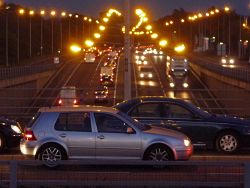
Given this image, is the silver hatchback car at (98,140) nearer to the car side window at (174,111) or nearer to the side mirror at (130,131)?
the side mirror at (130,131)

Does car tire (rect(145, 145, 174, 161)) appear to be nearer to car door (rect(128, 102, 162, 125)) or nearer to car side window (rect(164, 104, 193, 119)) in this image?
car door (rect(128, 102, 162, 125))

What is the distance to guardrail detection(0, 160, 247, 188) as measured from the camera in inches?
453

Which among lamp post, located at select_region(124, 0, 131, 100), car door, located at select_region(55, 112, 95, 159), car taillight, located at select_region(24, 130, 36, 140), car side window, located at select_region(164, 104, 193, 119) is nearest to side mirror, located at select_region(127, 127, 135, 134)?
car door, located at select_region(55, 112, 95, 159)

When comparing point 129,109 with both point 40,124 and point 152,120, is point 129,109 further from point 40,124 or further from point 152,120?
point 40,124

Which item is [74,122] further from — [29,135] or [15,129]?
[15,129]

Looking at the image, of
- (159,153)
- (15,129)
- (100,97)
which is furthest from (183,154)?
(100,97)

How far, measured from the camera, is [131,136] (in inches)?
626

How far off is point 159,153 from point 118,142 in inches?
34.4

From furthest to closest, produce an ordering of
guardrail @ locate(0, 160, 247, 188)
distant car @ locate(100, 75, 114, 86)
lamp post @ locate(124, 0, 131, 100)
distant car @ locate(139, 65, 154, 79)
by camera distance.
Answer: distant car @ locate(139, 65, 154, 79), distant car @ locate(100, 75, 114, 86), lamp post @ locate(124, 0, 131, 100), guardrail @ locate(0, 160, 247, 188)

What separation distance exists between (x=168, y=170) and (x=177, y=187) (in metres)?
2.62

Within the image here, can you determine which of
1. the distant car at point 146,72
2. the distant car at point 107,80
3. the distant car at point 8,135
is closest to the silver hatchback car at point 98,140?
the distant car at point 8,135

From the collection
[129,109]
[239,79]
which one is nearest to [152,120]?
[129,109]

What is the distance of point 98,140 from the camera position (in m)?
15.9

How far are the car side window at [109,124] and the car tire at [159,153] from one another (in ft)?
2.23
